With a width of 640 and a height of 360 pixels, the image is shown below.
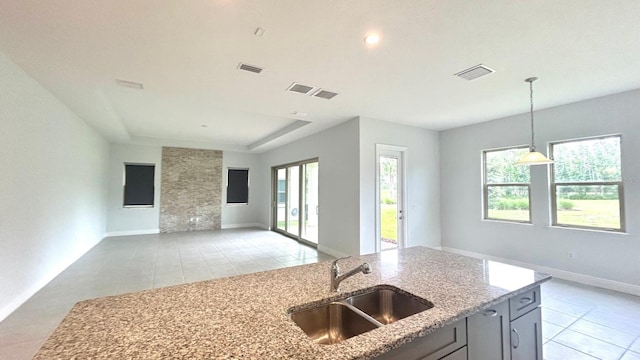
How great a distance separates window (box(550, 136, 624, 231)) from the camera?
159 inches

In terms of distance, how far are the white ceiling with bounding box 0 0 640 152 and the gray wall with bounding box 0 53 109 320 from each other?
0.36 m

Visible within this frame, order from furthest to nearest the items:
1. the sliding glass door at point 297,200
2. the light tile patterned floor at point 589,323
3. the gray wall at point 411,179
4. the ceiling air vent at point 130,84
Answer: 1. the sliding glass door at point 297,200
2. the gray wall at point 411,179
3. the ceiling air vent at point 130,84
4. the light tile patterned floor at point 589,323

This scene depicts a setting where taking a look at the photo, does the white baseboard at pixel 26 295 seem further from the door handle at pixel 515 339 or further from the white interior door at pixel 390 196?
the white interior door at pixel 390 196

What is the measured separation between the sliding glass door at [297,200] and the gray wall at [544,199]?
314 centimetres

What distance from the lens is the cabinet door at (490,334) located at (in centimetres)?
144

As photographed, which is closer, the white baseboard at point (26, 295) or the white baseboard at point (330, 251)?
the white baseboard at point (26, 295)

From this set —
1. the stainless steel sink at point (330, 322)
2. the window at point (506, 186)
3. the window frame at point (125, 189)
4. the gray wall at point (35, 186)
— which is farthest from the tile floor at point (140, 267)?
the window at point (506, 186)

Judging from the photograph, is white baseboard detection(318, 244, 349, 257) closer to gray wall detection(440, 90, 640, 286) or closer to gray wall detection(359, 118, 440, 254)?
gray wall detection(359, 118, 440, 254)

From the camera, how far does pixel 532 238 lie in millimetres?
4820

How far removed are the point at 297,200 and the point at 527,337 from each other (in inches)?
250

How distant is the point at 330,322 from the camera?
1527 millimetres

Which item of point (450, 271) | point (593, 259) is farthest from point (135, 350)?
point (593, 259)

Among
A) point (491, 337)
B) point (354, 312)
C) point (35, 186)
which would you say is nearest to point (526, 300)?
point (491, 337)

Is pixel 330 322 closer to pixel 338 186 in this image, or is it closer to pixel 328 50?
pixel 328 50
